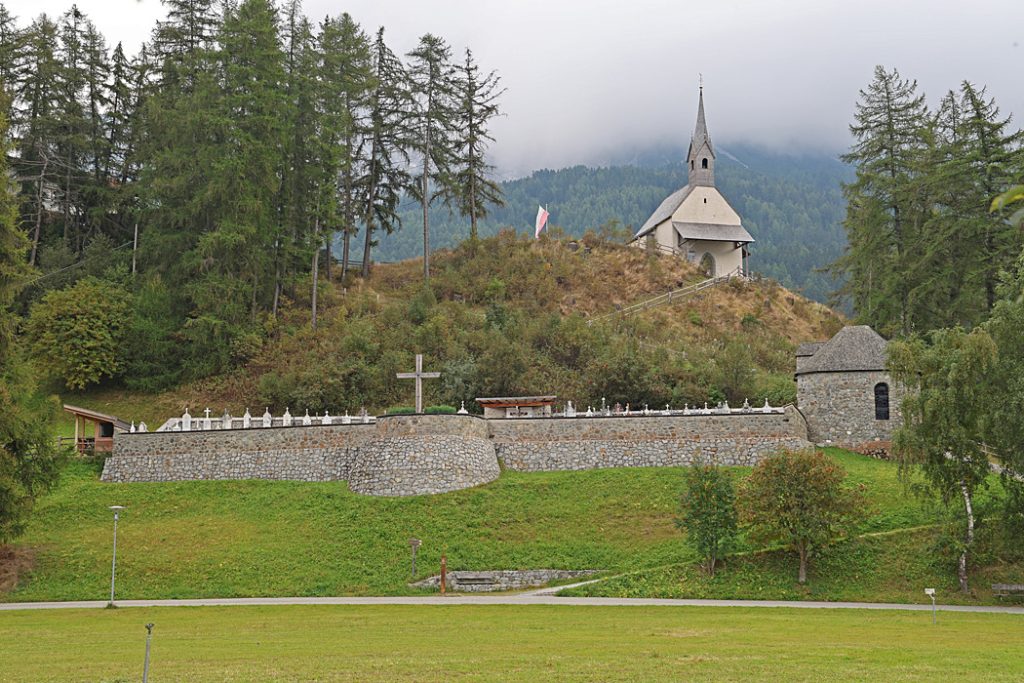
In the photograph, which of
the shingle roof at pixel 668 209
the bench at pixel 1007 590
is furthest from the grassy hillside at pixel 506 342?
the bench at pixel 1007 590

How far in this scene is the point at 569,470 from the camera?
36969mm

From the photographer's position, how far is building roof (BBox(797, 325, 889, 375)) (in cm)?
3881

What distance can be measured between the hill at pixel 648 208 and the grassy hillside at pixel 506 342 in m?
52.4

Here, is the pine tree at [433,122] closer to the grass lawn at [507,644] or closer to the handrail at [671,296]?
the handrail at [671,296]

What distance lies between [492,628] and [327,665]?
217 inches

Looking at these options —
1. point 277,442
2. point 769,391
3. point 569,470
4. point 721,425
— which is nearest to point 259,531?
point 277,442

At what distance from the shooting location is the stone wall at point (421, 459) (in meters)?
34.5

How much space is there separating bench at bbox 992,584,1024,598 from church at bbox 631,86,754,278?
136 feet

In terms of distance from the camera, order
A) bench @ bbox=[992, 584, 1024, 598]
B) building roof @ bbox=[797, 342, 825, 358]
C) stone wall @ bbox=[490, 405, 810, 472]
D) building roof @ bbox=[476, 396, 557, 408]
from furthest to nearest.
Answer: building roof @ bbox=[797, 342, 825, 358]
building roof @ bbox=[476, 396, 557, 408]
stone wall @ bbox=[490, 405, 810, 472]
bench @ bbox=[992, 584, 1024, 598]

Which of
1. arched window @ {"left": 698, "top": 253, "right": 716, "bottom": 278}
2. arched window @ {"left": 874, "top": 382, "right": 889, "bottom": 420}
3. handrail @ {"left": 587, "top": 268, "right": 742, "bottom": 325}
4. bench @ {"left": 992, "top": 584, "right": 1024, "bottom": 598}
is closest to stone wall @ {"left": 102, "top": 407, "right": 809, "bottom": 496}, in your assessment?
arched window @ {"left": 874, "top": 382, "right": 889, "bottom": 420}

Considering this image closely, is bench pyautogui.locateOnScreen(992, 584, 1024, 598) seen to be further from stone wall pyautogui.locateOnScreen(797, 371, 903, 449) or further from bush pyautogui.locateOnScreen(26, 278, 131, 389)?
bush pyautogui.locateOnScreen(26, 278, 131, 389)

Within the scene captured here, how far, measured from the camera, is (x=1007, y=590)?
24.9m

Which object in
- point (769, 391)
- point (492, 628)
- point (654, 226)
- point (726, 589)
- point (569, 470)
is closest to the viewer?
point (492, 628)

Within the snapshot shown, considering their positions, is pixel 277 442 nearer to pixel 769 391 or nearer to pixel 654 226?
pixel 769 391
